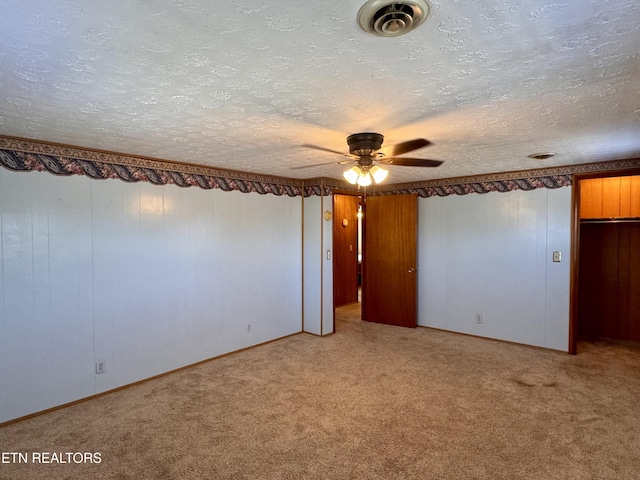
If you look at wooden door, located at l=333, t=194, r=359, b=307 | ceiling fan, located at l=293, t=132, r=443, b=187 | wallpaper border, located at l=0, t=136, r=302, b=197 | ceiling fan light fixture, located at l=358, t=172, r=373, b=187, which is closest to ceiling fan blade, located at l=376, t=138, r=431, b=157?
ceiling fan, located at l=293, t=132, r=443, b=187

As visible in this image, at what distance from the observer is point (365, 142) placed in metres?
2.58

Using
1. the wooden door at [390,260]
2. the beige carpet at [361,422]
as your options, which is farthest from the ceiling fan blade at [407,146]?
the wooden door at [390,260]

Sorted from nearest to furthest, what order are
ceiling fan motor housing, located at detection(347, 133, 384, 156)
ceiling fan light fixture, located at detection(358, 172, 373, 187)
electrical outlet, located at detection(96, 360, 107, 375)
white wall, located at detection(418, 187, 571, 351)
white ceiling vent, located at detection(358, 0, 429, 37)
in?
white ceiling vent, located at detection(358, 0, 429, 37)
ceiling fan motor housing, located at detection(347, 133, 384, 156)
ceiling fan light fixture, located at detection(358, 172, 373, 187)
electrical outlet, located at detection(96, 360, 107, 375)
white wall, located at detection(418, 187, 571, 351)

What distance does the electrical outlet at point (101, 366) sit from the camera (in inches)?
129

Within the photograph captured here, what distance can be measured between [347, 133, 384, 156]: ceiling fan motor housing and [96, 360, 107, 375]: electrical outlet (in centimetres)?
292

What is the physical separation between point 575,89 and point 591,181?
3.68 metres

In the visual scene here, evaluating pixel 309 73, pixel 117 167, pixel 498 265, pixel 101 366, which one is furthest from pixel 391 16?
pixel 498 265

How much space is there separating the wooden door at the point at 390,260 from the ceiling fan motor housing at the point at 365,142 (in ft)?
9.72

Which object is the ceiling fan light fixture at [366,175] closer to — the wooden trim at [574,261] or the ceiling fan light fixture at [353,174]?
the ceiling fan light fixture at [353,174]

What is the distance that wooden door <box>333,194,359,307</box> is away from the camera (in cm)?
711

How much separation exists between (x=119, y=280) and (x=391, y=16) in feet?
10.7

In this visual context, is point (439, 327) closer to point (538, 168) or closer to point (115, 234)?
point (538, 168)

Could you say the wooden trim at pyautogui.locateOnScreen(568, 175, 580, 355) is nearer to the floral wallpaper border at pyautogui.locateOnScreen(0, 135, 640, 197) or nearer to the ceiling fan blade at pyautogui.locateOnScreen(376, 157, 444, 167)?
the floral wallpaper border at pyautogui.locateOnScreen(0, 135, 640, 197)

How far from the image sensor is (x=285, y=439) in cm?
260
